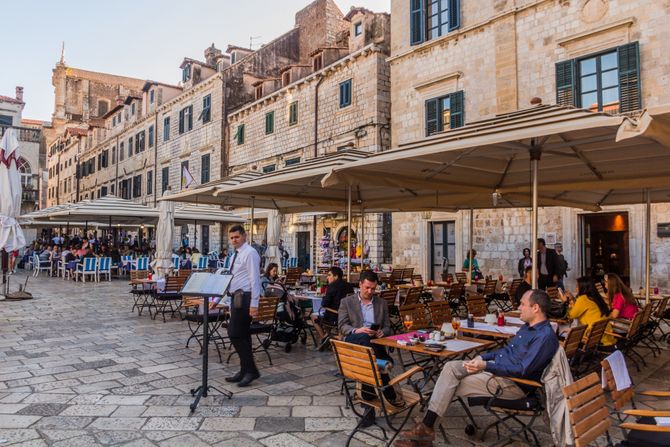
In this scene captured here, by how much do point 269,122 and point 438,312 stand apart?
1902 centimetres

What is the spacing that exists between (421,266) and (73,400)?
1235 centimetres

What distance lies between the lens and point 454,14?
14.7 meters

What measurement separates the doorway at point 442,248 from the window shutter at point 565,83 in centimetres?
489

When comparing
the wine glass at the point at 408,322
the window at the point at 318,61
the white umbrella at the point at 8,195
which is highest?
the window at the point at 318,61

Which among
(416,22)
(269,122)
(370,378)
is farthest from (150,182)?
(370,378)

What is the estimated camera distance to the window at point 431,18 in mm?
14742

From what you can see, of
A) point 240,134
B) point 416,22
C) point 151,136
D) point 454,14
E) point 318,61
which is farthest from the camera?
point 151,136

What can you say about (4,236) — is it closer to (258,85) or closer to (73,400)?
(73,400)

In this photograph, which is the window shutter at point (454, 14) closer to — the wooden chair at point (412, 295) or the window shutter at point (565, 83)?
the window shutter at point (565, 83)

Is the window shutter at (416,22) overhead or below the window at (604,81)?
overhead

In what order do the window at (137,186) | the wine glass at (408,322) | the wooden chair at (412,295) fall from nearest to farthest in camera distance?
the wine glass at (408,322) < the wooden chair at (412,295) < the window at (137,186)

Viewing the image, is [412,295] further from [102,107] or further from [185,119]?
[102,107]

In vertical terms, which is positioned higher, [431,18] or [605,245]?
[431,18]

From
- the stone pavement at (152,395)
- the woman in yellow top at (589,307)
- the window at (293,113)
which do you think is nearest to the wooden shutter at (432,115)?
the window at (293,113)
